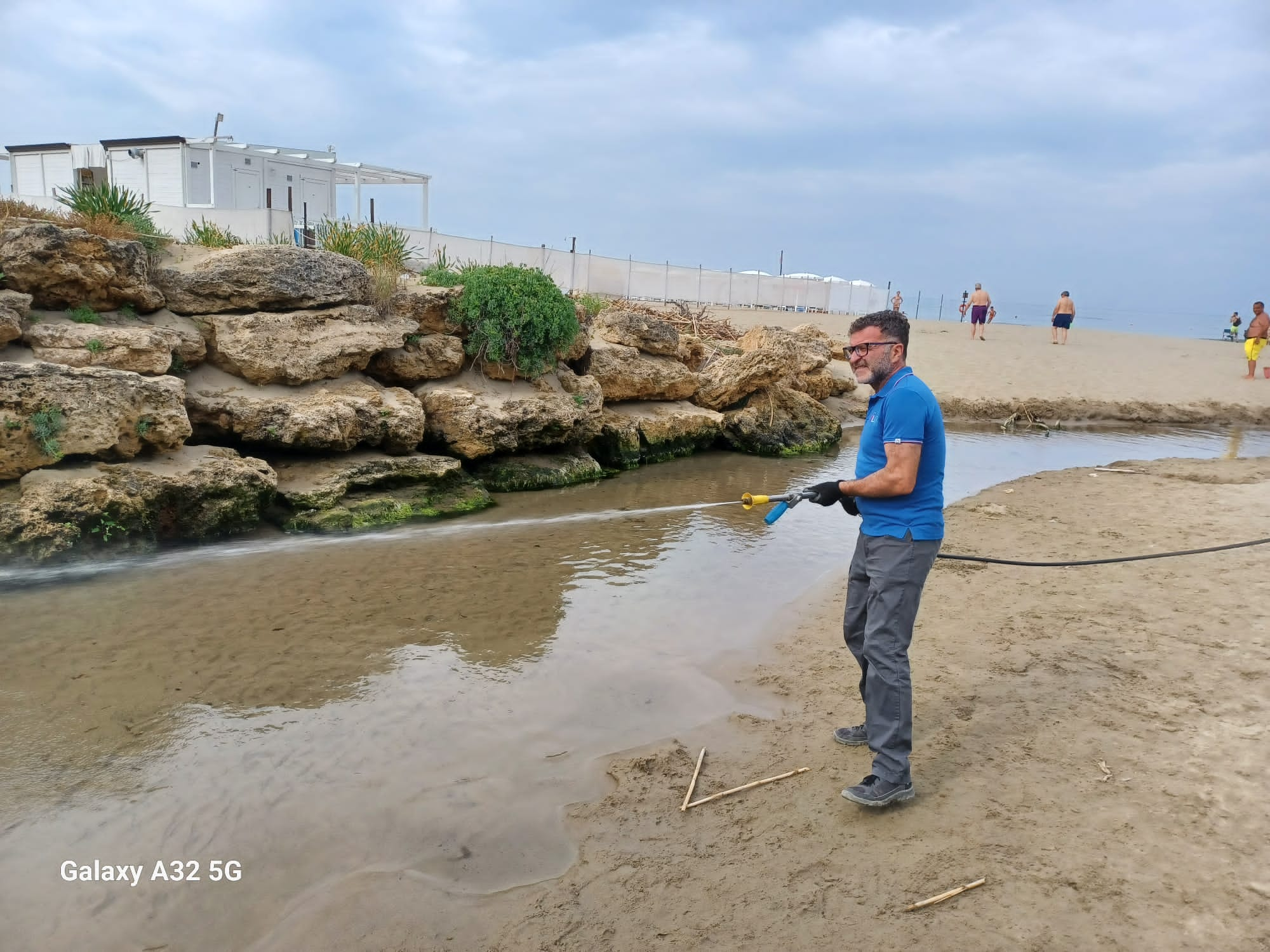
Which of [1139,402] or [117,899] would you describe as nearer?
[117,899]

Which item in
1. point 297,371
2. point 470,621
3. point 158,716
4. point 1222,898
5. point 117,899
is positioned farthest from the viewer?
point 297,371

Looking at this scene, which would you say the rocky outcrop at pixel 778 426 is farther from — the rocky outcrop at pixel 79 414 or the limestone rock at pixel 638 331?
the rocky outcrop at pixel 79 414

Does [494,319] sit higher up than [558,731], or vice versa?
[494,319]

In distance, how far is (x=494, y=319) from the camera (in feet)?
36.0

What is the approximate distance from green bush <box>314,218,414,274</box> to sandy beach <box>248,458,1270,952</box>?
8328 millimetres

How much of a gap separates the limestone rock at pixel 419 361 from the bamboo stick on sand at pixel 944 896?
8.98 m

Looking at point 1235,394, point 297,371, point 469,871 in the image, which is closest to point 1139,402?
point 1235,394

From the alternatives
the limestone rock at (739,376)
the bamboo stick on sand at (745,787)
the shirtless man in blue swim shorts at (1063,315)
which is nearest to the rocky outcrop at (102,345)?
the bamboo stick on sand at (745,787)

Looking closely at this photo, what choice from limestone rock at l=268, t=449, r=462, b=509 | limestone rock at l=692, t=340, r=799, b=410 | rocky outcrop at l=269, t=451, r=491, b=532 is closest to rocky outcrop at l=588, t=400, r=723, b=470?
limestone rock at l=692, t=340, r=799, b=410

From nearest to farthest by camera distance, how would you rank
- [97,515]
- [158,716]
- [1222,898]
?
[1222,898] → [158,716] → [97,515]

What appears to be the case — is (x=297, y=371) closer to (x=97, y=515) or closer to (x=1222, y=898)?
(x=97, y=515)

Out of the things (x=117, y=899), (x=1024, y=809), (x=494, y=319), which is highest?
(x=494, y=319)

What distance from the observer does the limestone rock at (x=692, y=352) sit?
1480 centimetres

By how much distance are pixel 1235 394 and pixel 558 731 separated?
23593mm
